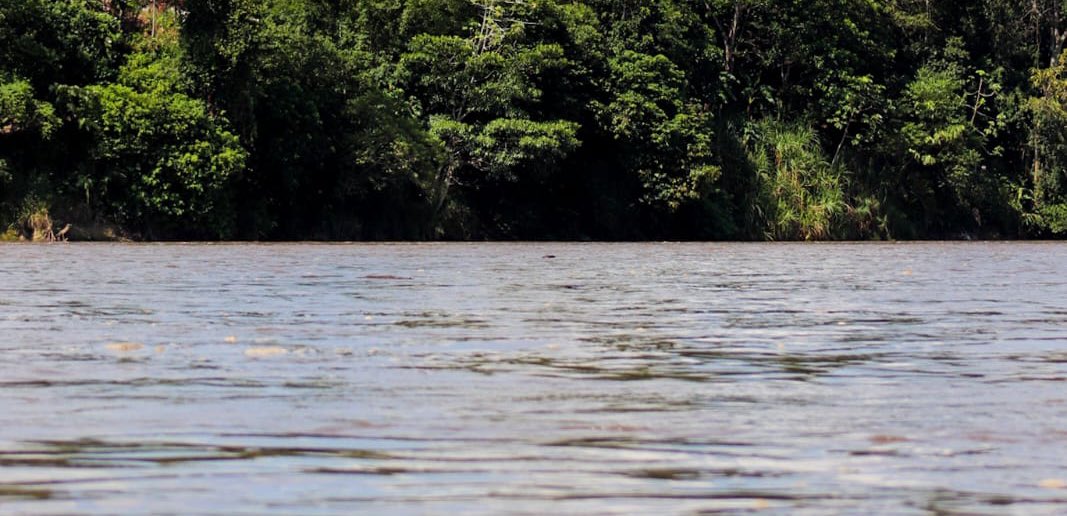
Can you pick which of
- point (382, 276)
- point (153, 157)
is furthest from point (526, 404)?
point (153, 157)

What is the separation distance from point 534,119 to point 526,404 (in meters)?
40.9

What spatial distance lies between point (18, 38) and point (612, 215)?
689 inches

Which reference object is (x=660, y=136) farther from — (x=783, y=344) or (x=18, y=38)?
(x=783, y=344)

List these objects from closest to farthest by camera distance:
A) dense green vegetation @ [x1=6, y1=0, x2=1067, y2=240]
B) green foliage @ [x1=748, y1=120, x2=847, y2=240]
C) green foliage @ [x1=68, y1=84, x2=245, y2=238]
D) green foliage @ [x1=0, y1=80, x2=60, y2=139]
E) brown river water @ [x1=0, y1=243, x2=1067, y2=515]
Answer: brown river water @ [x1=0, y1=243, x2=1067, y2=515]
green foliage @ [x1=0, y1=80, x2=60, y2=139]
green foliage @ [x1=68, y1=84, x2=245, y2=238]
dense green vegetation @ [x1=6, y1=0, x2=1067, y2=240]
green foliage @ [x1=748, y1=120, x2=847, y2=240]

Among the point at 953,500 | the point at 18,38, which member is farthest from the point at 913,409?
the point at 18,38

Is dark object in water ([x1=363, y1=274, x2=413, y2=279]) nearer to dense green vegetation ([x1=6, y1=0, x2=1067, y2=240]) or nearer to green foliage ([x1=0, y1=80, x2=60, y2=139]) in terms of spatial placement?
dense green vegetation ([x1=6, y1=0, x2=1067, y2=240])

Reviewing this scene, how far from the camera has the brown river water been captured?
499 cm

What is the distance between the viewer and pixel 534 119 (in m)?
47.8

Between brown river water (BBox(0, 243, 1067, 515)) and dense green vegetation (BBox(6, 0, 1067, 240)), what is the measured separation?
25071 mm

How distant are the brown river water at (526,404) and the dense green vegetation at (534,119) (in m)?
25.1

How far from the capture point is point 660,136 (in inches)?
1885

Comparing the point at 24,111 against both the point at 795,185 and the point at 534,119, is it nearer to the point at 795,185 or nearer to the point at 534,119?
the point at 534,119

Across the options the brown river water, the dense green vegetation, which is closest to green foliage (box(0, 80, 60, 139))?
the dense green vegetation

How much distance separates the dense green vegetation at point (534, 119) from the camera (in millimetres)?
39938
